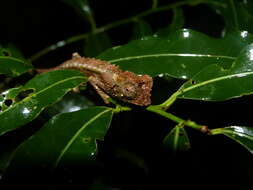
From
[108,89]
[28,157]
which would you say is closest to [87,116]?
[108,89]

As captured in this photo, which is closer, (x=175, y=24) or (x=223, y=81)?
(x=223, y=81)

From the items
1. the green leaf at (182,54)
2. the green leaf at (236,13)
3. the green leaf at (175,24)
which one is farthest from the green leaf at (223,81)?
the green leaf at (175,24)

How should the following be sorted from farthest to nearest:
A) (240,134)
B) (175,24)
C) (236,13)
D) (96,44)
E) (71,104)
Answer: (96,44)
(175,24)
(236,13)
(71,104)
(240,134)

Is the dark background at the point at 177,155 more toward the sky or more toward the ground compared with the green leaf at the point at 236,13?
more toward the ground

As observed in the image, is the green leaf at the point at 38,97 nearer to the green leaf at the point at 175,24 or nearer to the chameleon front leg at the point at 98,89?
the chameleon front leg at the point at 98,89

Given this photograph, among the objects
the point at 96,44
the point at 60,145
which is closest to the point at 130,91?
the point at 60,145

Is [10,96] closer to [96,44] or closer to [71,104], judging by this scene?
[71,104]

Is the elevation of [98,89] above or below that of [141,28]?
below

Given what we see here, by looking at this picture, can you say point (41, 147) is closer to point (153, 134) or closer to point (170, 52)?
point (170, 52)
